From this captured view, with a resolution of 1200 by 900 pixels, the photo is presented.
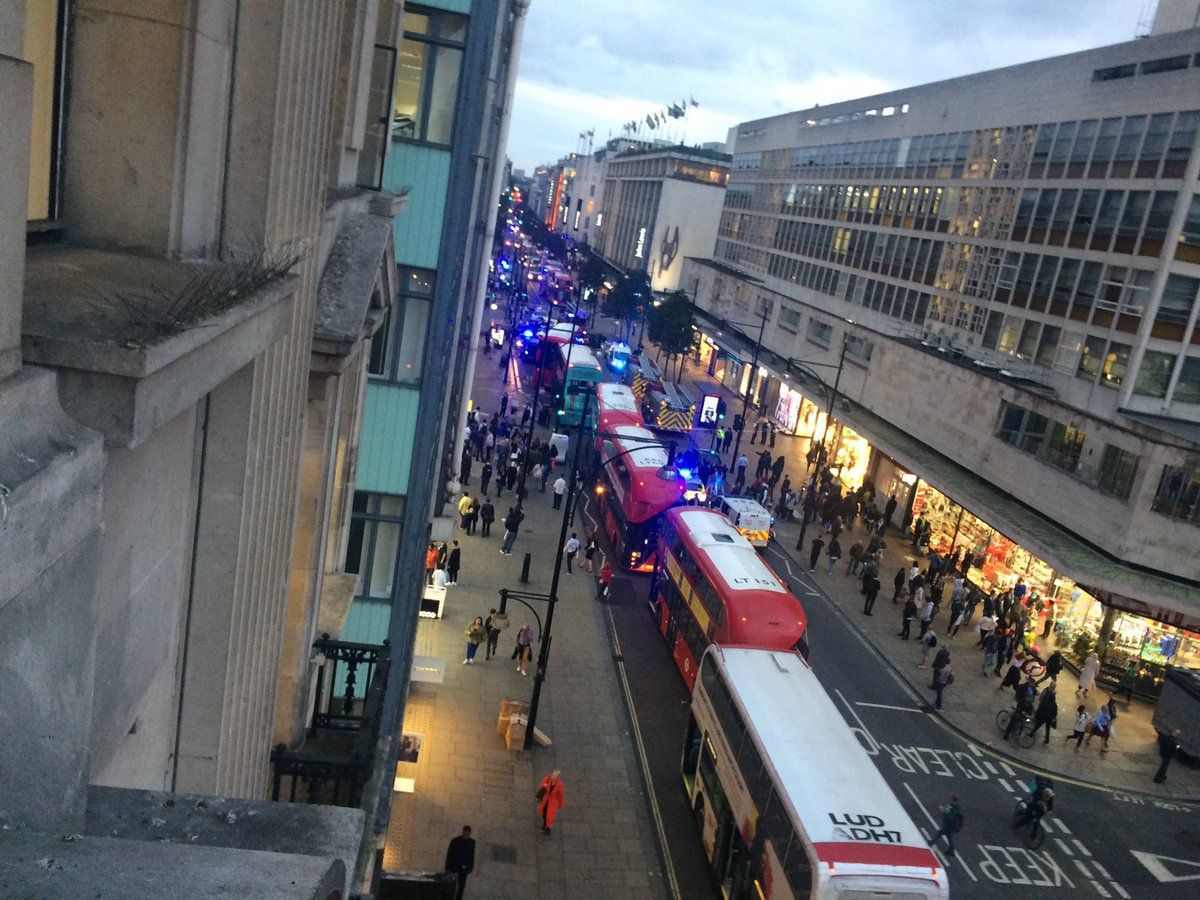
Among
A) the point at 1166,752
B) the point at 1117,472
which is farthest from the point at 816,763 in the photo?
the point at 1117,472

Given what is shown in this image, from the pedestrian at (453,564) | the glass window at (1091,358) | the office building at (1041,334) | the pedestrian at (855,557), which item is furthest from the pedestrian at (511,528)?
the glass window at (1091,358)

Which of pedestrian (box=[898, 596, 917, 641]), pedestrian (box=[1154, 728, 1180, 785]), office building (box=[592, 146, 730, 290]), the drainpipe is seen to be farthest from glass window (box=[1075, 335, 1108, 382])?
office building (box=[592, 146, 730, 290])

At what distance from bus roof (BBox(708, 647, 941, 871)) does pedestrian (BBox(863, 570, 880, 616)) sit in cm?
1178

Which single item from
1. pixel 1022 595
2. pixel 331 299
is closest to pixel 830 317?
pixel 1022 595

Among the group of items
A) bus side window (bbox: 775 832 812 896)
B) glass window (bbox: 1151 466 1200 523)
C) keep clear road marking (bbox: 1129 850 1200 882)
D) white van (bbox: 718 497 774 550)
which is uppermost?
A: glass window (bbox: 1151 466 1200 523)

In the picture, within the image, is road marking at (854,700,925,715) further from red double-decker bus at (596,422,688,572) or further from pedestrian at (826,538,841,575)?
pedestrian at (826,538,841,575)

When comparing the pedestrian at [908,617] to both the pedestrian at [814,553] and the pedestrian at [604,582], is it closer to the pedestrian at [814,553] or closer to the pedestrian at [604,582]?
the pedestrian at [814,553]

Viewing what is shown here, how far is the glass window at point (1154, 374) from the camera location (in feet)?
87.2

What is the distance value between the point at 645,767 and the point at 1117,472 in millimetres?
15664

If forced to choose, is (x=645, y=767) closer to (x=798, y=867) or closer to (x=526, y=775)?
(x=526, y=775)

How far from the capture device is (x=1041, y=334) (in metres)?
31.7

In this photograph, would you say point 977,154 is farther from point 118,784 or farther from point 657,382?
point 118,784

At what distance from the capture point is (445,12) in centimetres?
1414

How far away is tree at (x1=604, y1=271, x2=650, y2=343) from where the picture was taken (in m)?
81.6
